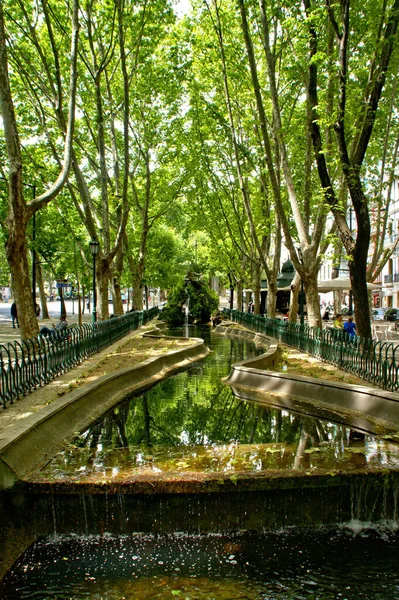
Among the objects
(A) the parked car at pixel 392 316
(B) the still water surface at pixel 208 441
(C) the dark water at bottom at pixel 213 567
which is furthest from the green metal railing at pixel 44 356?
(A) the parked car at pixel 392 316

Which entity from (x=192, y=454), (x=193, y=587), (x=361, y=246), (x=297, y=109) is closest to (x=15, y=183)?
(x=192, y=454)

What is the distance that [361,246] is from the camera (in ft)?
39.5

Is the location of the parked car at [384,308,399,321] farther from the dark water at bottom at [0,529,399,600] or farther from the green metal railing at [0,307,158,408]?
the dark water at bottom at [0,529,399,600]

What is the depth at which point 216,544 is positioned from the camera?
5430mm

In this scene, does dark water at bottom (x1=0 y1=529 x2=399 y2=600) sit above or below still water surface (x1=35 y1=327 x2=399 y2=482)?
below

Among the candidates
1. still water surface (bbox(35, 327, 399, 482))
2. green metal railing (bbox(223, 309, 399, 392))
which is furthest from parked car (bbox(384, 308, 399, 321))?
still water surface (bbox(35, 327, 399, 482))

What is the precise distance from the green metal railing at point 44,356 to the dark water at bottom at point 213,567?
331cm

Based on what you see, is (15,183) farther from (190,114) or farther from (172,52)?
(190,114)

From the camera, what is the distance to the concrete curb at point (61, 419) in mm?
5727

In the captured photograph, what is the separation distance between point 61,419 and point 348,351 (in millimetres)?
7255

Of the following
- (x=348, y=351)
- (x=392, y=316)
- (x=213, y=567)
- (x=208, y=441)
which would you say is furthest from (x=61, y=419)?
(x=392, y=316)

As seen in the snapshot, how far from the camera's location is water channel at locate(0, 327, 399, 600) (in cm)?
455

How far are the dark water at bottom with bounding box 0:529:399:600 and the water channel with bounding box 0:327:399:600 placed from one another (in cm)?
1

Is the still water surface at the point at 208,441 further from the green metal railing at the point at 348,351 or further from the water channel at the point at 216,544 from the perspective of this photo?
the green metal railing at the point at 348,351
